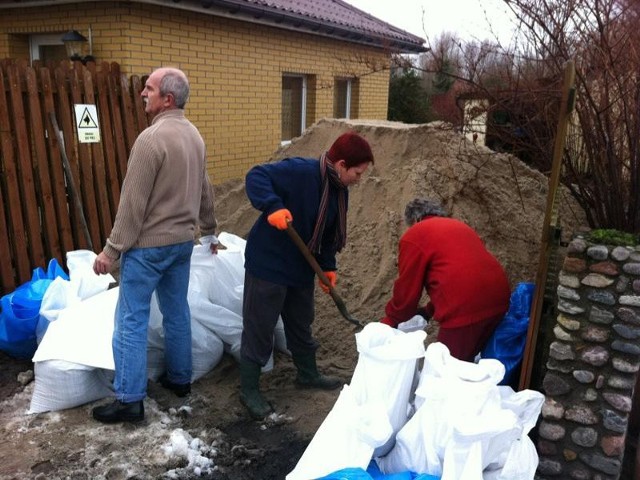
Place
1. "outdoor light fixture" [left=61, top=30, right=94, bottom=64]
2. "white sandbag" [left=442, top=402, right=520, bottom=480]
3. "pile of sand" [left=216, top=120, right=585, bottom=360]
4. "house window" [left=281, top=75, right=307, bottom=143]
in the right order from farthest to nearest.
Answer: "house window" [left=281, top=75, right=307, bottom=143] → "outdoor light fixture" [left=61, top=30, right=94, bottom=64] → "pile of sand" [left=216, top=120, right=585, bottom=360] → "white sandbag" [left=442, top=402, right=520, bottom=480]

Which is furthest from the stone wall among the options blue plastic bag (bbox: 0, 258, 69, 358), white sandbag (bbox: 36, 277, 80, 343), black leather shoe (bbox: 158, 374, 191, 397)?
blue plastic bag (bbox: 0, 258, 69, 358)

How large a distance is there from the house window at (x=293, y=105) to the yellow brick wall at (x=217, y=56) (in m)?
0.13

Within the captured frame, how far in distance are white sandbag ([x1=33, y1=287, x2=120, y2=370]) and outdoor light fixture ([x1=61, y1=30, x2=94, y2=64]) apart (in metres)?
3.95

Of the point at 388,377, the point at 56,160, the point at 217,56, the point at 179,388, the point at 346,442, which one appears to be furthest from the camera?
the point at 217,56

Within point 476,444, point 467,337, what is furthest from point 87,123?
point 476,444

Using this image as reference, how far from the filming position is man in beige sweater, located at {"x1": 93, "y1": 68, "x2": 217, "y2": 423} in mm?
2859

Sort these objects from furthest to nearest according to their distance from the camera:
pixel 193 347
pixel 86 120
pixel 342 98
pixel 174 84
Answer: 1. pixel 342 98
2. pixel 86 120
3. pixel 193 347
4. pixel 174 84

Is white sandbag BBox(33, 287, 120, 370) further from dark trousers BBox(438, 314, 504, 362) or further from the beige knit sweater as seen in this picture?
dark trousers BBox(438, 314, 504, 362)

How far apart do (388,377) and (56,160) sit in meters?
3.69

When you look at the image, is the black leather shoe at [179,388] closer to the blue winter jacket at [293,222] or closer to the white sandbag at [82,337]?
the white sandbag at [82,337]

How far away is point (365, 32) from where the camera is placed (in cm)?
952

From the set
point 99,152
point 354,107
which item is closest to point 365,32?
point 354,107

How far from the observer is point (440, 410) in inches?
80.7

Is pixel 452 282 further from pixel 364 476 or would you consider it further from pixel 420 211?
pixel 364 476
